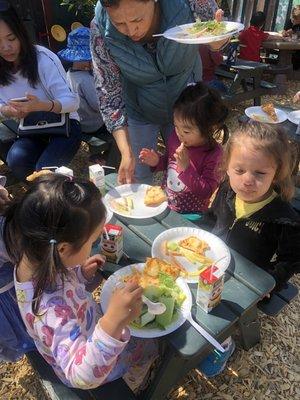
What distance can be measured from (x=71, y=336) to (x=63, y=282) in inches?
7.7

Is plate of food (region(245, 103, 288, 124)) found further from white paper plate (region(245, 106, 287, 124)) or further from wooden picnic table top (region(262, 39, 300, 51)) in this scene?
wooden picnic table top (region(262, 39, 300, 51))

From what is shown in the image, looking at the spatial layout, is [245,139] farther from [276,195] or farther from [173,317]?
[173,317]

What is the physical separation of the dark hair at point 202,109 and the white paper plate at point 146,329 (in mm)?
1058

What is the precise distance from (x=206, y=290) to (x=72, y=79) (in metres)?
2.87

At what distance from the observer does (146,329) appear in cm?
147

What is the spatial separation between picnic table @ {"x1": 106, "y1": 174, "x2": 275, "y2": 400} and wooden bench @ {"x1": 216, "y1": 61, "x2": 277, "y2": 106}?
3.52m

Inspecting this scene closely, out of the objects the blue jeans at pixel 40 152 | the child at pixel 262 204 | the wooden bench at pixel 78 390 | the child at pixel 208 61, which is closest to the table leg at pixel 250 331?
the child at pixel 262 204

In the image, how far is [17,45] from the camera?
9.81 feet

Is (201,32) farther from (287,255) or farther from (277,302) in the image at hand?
(277,302)

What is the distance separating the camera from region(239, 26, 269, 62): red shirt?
6.08 m

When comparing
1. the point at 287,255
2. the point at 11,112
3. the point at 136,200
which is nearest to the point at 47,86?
the point at 11,112

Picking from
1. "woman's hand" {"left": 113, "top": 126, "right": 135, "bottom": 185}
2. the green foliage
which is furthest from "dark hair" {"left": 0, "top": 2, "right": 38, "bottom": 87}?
the green foliage

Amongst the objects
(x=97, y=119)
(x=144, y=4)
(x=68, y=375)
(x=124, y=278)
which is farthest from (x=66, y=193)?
(x=97, y=119)

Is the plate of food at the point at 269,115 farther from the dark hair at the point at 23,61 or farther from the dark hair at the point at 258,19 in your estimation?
the dark hair at the point at 258,19
